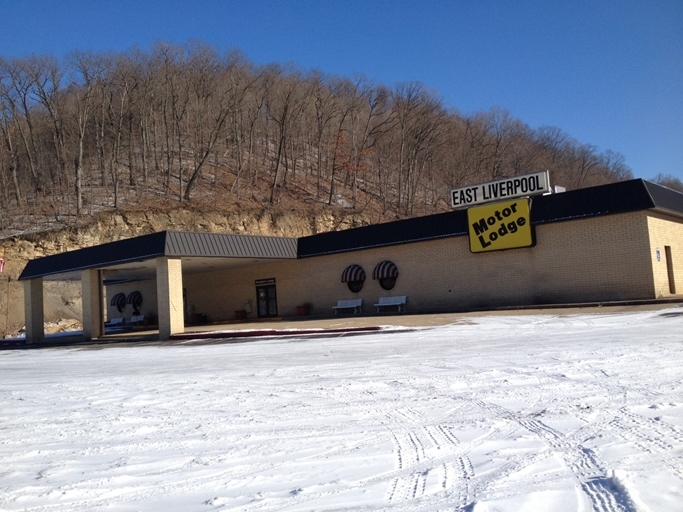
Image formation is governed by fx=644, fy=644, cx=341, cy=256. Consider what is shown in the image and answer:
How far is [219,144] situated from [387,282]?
41.2m

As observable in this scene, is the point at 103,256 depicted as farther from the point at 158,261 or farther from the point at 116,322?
the point at 116,322

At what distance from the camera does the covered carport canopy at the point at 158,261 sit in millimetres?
26875

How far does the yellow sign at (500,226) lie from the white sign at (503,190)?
428 mm

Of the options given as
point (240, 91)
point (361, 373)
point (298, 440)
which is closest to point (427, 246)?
point (361, 373)

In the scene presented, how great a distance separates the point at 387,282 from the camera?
3278 centimetres

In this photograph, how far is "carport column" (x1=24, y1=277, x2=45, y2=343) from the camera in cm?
3428

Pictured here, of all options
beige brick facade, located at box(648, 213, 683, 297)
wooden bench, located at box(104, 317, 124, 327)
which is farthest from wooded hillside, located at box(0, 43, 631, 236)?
beige brick facade, located at box(648, 213, 683, 297)

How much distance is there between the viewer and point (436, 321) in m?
23.7

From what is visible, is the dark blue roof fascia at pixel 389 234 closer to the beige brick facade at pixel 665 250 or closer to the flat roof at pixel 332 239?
the flat roof at pixel 332 239

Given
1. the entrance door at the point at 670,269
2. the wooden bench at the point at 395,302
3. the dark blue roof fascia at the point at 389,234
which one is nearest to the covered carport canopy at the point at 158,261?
the dark blue roof fascia at the point at 389,234

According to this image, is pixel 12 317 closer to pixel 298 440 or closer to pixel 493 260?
pixel 493 260

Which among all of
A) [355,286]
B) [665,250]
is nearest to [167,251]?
[355,286]

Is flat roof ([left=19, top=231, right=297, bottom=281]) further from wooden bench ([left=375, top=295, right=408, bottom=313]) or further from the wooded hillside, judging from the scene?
the wooded hillside

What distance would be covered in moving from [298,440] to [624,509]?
11.4 ft
